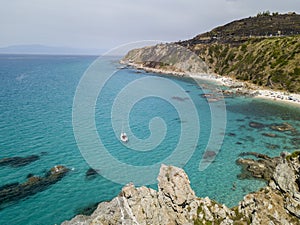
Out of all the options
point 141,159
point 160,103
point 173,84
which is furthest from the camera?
point 173,84

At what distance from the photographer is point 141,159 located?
3631cm

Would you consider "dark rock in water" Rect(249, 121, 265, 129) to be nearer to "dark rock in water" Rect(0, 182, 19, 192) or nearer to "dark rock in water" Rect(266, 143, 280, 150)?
"dark rock in water" Rect(266, 143, 280, 150)

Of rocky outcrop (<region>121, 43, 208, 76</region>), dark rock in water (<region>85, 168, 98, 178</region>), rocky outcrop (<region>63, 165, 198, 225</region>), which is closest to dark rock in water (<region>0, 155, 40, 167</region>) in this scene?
dark rock in water (<region>85, 168, 98, 178</region>)

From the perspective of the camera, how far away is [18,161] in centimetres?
3353

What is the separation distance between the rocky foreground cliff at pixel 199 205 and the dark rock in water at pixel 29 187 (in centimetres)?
1373

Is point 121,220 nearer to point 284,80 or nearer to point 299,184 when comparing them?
point 299,184

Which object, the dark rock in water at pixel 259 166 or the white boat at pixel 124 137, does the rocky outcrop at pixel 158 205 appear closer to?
the dark rock in water at pixel 259 166

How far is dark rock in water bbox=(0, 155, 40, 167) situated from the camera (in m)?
32.7

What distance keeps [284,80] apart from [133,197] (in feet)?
276

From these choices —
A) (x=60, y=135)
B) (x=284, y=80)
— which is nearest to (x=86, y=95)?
(x=60, y=135)

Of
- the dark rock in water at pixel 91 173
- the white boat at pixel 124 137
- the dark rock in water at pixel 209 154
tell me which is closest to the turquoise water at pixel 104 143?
the dark rock in water at pixel 209 154

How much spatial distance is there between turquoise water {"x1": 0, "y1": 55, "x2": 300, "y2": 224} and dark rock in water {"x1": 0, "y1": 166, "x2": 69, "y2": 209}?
813 mm

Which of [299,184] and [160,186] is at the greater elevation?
[299,184]

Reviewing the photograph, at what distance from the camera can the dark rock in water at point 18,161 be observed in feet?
107
